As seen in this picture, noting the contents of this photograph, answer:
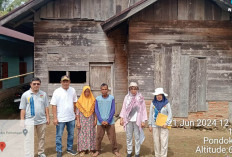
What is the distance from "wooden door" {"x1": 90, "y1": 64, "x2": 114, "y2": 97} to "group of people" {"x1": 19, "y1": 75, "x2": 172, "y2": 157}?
10.3 ft

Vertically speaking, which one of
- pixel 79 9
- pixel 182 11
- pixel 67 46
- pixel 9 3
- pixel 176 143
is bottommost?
pixel 176 143

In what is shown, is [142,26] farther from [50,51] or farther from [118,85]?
[50,51]

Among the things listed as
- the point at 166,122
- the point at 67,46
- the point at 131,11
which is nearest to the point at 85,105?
the point at 166,122

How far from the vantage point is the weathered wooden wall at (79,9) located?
24.4 feet

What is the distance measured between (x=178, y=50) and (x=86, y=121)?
13.7 ft

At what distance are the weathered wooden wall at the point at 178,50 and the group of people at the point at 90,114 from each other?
8.64 feet

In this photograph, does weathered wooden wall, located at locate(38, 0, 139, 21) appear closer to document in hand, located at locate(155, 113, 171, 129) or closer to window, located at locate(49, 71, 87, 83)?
window, located at locate(49, 71, 87, 83)

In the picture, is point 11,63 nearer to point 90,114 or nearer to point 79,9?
point 79,9

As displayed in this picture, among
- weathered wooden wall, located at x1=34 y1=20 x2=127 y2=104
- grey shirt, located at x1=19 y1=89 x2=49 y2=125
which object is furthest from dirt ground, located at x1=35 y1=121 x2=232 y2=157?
weathered wooden wall, located at x1=34 y1=20 x2=127 y2=104

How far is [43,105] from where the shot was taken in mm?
4410

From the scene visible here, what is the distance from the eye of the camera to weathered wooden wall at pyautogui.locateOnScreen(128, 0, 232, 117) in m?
6.99

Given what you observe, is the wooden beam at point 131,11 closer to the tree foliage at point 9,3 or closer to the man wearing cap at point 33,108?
the man wearing cap at point 33,108

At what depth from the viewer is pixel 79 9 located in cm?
750

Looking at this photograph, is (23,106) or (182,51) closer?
(23,106)
